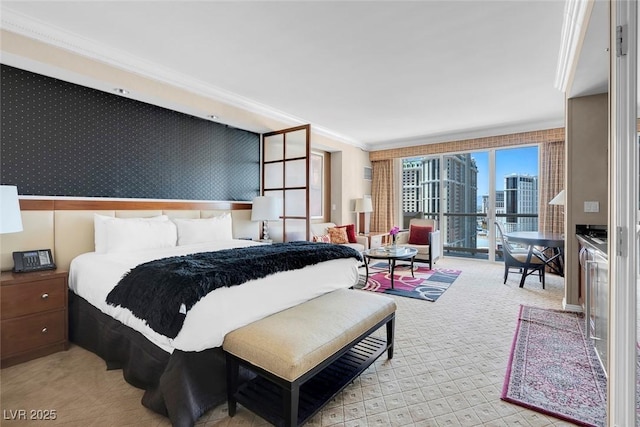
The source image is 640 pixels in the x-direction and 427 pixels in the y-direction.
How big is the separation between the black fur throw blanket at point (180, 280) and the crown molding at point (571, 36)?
2573 mm

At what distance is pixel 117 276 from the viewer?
2.21m

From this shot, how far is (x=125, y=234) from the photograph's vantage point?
287cm

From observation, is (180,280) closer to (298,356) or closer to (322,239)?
(298,356)

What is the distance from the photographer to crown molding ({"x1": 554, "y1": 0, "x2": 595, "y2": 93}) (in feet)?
6.83

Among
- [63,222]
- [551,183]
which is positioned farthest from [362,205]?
[63,222]

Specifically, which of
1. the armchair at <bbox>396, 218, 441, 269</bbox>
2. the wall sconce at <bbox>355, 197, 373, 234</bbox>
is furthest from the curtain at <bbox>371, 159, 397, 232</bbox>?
the armchair at <bbox>396, 218, 441, 269</bbox>

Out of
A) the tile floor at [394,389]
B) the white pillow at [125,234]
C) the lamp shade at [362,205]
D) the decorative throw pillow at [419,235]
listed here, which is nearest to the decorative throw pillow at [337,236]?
the lamp shade at [362,205]

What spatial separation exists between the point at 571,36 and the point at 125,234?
4.24 meters

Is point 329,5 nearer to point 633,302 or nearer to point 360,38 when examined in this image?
point 360,38

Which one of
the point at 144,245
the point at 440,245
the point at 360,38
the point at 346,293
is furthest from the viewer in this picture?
the point at 440,245

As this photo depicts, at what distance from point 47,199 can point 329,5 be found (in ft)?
9.62

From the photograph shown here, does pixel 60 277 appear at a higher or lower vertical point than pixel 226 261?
lower

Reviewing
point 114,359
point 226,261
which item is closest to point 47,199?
point 114,359

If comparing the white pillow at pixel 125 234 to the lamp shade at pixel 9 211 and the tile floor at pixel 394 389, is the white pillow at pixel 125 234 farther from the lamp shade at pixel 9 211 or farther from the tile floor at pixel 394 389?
the tile floor at pixel 394 389
